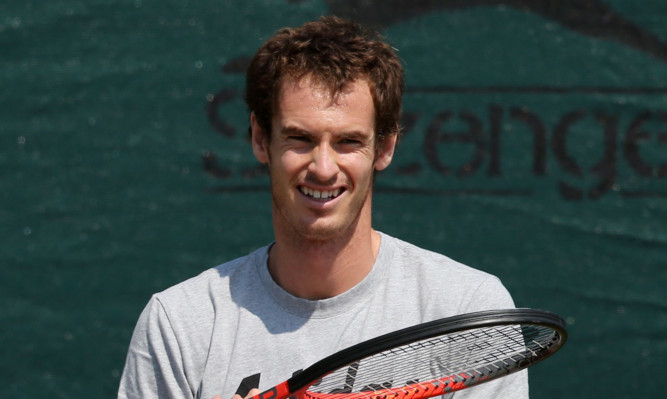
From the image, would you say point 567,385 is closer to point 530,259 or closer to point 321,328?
point 530,259

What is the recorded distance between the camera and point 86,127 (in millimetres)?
Result: 3811

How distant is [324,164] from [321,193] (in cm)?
7

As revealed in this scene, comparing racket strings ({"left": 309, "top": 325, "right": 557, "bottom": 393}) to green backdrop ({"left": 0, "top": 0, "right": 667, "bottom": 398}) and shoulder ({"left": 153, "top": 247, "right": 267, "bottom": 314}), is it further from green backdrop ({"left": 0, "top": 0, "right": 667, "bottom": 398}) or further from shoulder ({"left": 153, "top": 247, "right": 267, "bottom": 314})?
green backdrop ({"left": 0, "top": 0, "right": 667, "bottom": 398})

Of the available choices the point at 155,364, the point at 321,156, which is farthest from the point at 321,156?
Answer: the point at 155,364

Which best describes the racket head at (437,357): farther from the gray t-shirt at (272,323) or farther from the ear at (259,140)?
the ear at (259,140)

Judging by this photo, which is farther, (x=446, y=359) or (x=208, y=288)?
(x=208, y=288)

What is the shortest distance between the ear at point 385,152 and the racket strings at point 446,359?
1.75ft

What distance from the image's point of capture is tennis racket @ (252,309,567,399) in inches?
69.4

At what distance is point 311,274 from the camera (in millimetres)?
2344

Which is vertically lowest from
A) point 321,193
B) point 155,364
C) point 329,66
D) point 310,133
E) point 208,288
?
point 155,364

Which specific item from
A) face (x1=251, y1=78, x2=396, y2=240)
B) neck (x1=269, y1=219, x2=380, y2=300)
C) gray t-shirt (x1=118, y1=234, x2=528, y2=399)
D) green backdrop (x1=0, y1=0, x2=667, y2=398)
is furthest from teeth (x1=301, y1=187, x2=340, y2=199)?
green backdrop (x1=0, y1=0, x2=667, y2=398)

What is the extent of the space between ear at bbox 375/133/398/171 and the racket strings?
1.75 feet

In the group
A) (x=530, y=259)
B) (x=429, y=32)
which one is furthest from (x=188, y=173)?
(x=530, y=259)

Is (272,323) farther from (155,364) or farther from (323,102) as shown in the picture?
(323,102)
